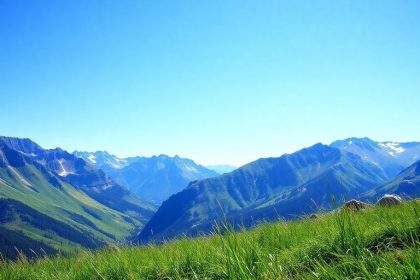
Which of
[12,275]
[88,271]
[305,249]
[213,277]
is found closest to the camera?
[213,277]

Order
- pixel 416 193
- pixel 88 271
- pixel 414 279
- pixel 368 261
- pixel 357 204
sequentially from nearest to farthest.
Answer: pixel 414 279 → pixel 368 261 → pixel 88 271 → pixel 416 193 → pixel 357 204

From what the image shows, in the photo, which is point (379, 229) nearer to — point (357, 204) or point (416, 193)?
point (416, 193)

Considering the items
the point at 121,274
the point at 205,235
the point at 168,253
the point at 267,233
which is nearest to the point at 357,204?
Result: the point at 205,235

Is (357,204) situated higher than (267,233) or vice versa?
(267,233)

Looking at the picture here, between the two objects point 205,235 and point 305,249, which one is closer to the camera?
point 305,249

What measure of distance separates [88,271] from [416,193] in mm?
10003

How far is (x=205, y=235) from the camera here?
13234 millimetres

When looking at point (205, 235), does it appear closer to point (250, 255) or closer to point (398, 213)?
point (398, 213)

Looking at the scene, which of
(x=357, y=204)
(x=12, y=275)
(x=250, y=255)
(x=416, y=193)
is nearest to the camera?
(x=250, y=255)

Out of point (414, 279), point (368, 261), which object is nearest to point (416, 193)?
point (368, 261)

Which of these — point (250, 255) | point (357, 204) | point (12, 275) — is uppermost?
point (250, 255)

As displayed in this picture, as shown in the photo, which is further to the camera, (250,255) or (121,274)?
(121,274)

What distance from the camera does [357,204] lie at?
1695 cm

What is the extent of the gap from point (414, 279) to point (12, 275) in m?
10.5
